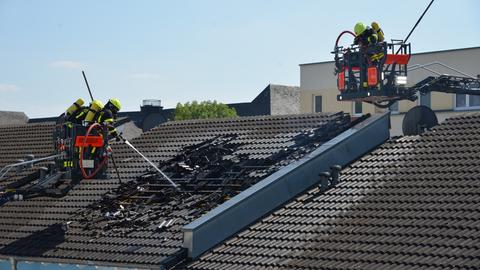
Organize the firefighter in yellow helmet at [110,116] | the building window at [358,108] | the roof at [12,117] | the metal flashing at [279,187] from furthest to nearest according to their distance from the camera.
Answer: the roof at [12,117]
the building window at [358,108]
the firefighter in yellow helmet at [110,116]
the metal flashing at [279,187]

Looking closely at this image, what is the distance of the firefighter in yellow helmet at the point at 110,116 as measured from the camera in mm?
20391

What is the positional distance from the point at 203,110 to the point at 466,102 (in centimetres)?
1692

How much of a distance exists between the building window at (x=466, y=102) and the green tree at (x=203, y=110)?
48.5ft

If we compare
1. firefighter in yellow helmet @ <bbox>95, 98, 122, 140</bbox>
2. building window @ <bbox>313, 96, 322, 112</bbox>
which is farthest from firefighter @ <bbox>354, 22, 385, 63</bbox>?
building window @ <bbox>313, 96, 322, 112</bbox>

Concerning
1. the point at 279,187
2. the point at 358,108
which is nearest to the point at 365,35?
the point at 279,187

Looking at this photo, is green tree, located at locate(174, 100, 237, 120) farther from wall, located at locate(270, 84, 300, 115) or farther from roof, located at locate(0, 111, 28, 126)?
roof, located at locate(0, 111, 28, 126)

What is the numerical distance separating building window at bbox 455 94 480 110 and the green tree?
14792 millimetres

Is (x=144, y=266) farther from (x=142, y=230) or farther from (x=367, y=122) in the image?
(x=367, y=122)

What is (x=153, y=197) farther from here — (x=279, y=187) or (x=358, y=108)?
(x=358, y=108)

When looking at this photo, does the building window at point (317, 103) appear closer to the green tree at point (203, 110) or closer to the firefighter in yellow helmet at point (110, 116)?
→ the green tree at point (203, 110)

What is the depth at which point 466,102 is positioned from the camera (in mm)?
39344

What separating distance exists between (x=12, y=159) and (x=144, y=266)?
10839 millimetres

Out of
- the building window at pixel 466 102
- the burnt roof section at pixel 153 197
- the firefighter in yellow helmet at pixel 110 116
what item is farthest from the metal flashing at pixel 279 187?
the building window at pixel 466 102

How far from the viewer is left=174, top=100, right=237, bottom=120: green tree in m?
50.5
